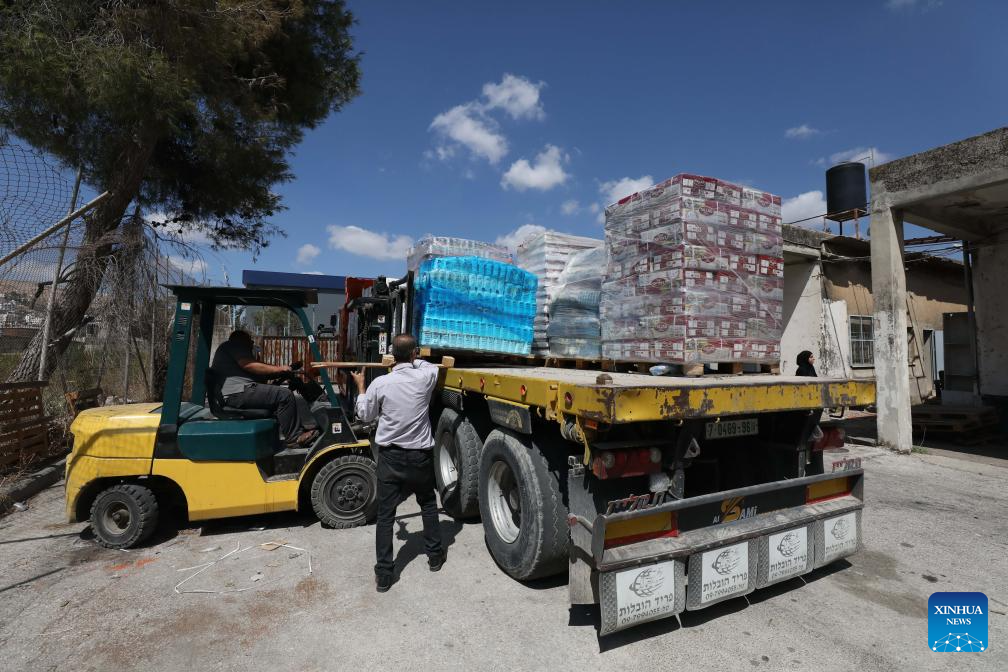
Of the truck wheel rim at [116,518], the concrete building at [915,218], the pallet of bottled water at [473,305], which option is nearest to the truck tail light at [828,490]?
the pallet of bottled water at [473,305]

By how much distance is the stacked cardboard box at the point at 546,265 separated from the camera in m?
5.93

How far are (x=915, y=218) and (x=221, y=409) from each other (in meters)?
11.3

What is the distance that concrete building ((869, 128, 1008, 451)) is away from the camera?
757 cm

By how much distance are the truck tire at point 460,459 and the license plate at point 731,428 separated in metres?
1.92

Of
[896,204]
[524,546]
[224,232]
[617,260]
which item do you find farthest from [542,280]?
[224,232]

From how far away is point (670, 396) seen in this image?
9.29ft

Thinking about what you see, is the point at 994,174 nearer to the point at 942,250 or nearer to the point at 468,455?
the point at 942,250

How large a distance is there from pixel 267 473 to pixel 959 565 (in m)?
5.73

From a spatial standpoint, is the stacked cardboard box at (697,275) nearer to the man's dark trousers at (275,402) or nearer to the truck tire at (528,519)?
the truck tire at (528,519)

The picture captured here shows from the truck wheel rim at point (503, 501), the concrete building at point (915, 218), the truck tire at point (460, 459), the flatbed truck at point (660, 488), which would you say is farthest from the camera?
the concrete building at point (915, 218)

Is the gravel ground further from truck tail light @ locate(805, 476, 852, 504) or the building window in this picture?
the building window

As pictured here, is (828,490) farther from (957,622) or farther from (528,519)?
(528,519)

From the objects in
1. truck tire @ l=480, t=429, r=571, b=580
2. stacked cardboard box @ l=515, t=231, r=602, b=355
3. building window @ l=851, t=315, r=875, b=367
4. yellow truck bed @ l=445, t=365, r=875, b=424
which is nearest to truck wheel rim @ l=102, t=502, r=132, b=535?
truck tire @ l=480, t=429, r=571, b=580

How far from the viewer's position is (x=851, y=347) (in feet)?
39.0
